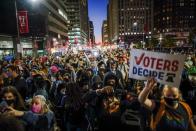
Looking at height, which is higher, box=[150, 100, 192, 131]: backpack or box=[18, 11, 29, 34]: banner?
box=[18, 11, 29, 34]: banner

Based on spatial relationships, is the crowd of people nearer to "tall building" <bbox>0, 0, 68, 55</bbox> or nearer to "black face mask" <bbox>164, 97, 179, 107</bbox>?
"black face mask" <bbox>164, 97, 179, 107</bbox>

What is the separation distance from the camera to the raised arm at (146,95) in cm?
447

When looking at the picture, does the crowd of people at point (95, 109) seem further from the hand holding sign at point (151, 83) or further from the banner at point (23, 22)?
the banner at point (23, 22)

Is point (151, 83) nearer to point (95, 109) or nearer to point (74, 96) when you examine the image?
point (95, 109)

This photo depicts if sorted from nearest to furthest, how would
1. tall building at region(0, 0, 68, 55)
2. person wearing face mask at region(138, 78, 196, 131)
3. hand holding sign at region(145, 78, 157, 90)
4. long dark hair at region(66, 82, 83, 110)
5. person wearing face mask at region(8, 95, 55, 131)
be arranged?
1. person wearing face mask at region(138, 78, 196, 131)
2. hand holding sign at region(145, 78, 157, 90)
3. person wearing face mask at region(8, 95, 55, 131)
4. long dark hair at region(66, 82, 83, 110)
5. tall building at region(0, 0, 68, 55)

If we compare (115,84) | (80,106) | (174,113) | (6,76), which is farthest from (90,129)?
(6,76)

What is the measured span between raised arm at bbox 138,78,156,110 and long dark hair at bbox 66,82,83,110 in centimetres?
219

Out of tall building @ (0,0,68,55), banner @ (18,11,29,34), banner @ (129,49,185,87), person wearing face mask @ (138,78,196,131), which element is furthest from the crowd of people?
tall building @ (0,0,68,55)

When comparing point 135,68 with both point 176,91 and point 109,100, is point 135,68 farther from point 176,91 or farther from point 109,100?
point 109,100

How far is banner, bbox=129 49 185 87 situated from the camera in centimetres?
450

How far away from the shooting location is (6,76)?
928 centimetres

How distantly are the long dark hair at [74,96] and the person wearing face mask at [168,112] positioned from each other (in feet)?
7.26

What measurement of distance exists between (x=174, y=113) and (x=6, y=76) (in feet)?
19.8

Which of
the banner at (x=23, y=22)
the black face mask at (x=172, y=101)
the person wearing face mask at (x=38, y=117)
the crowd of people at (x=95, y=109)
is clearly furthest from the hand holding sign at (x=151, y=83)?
the banner at (x=23, y=22)
